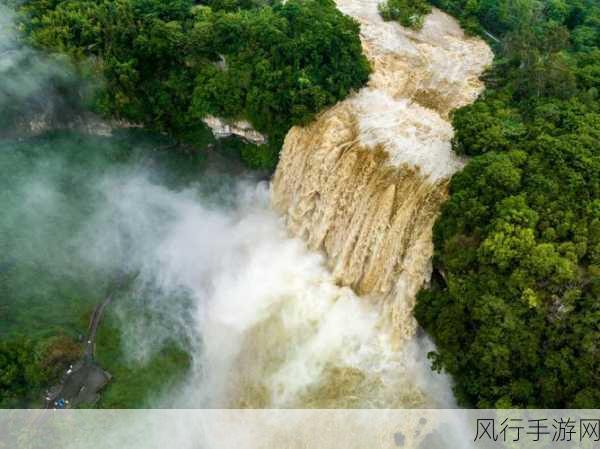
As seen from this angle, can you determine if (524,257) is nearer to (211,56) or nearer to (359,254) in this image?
(359,254)

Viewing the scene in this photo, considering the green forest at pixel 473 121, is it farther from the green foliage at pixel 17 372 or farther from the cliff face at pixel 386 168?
the cliff face at pixel 386 168

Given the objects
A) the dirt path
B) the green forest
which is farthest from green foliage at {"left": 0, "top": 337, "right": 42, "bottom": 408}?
the dirt path

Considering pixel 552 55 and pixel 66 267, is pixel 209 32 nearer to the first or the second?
pixel 66 267

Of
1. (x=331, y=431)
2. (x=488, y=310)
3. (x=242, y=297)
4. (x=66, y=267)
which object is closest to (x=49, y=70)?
(x=66, y=267)

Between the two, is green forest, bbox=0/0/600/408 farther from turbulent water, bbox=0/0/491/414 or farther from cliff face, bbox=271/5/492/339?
turbulent water, bbox=0/0/491/414

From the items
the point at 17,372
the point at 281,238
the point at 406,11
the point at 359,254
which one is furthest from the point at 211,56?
the point at 17,372
